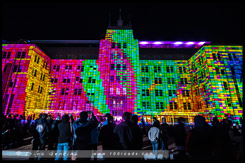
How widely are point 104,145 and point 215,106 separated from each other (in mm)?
28579

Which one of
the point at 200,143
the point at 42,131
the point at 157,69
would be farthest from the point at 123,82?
the point at 200,143

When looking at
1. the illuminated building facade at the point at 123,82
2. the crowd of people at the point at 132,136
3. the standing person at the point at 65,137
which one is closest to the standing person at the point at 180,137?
the crowd of people at the point at 132,136

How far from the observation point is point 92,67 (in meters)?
35.0

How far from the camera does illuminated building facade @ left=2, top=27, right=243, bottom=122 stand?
26.2 m

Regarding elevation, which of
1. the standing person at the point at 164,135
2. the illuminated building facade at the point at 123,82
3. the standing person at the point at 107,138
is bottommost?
the standing person at the point at 164,135

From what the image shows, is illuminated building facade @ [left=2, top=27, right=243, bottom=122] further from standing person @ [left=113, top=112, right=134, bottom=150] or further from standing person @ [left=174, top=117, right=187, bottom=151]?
standing person @ [left=113, top=112, right=134, bottom=150]

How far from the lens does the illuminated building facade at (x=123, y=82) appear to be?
26219mm

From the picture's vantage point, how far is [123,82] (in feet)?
90.4

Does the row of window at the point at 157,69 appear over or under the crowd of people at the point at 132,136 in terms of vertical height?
over

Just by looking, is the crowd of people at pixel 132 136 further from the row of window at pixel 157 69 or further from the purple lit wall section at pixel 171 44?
the purple lit wall section at pixel 171 44

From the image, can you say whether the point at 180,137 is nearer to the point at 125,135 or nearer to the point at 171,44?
the point at 125,135

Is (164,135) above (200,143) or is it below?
below

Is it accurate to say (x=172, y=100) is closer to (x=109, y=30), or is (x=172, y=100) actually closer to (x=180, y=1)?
(x=109, y=30)

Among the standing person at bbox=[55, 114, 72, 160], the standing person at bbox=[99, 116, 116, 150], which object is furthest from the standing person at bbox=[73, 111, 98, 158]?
the standing person at bbox=[55, 114, 72, 160]
